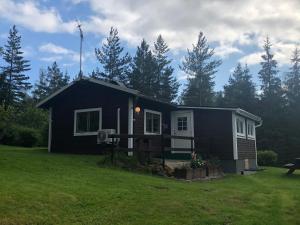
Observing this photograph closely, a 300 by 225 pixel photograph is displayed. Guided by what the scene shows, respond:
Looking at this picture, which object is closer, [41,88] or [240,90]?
[240,90]

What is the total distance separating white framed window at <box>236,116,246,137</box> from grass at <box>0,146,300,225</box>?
9.59 metres

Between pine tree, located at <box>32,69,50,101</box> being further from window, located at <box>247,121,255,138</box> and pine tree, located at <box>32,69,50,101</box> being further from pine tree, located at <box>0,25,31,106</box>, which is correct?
window, located at <box>247,121,255,138</box>

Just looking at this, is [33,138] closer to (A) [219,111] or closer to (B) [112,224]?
(A) [219,111]

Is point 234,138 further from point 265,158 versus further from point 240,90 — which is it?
point 240,90

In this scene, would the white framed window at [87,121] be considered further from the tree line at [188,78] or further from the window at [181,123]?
the tree line at [188,78]

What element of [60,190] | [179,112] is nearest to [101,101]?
[179,112]

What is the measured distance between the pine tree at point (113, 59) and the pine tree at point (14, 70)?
1216cm

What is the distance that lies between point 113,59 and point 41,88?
1929cm

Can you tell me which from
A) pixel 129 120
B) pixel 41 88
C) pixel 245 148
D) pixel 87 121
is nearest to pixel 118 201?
pixel 129 120

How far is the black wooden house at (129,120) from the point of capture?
1905 cm

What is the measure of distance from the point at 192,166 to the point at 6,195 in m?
9.36

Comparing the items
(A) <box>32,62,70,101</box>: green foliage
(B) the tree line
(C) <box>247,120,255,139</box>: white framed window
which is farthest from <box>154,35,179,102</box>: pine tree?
(C) <box>247,120,255,139</box>: white framed window

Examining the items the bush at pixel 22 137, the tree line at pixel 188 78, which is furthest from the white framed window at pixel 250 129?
the tree line at pixel 188 78

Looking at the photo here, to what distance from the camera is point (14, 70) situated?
182 feet
